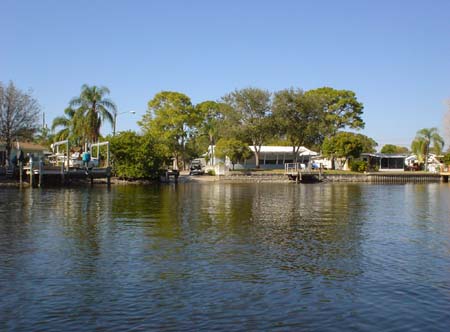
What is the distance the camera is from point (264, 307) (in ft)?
37.1

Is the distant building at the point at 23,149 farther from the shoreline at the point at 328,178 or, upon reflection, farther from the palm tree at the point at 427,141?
the palm tree at the point at 427,141

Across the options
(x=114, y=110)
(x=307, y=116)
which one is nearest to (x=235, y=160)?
(x=307, y=116)

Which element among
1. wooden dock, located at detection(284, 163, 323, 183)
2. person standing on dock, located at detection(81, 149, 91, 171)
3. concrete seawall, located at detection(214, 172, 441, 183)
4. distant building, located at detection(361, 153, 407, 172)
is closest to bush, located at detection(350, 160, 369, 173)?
concrete seawall, located at detection(214, 172, 441, 183)

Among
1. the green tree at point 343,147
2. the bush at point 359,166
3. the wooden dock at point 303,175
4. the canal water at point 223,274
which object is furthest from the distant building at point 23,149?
the bush at point 359,166

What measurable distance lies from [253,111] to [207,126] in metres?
18.4

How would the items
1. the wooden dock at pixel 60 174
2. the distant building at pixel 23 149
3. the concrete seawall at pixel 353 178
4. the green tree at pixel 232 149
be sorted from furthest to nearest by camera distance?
the green tree at pixel 232 149
the concrete seawall at pixel 353 178
the distant building at pixel 23 149
the wooden dock at pixel 60 174

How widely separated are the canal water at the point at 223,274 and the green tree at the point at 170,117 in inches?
2492

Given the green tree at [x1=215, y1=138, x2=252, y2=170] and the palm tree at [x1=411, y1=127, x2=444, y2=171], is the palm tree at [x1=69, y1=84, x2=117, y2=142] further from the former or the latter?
the palm tree at [x1=411, y1=127, x2=444, y2=171]

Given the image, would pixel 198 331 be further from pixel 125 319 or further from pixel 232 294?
pixel 232 294

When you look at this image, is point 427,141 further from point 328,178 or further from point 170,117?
point 170,117

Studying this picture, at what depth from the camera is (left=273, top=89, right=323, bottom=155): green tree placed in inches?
3231

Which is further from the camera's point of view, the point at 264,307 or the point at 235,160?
the point at 235,160

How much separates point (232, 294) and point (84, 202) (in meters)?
25.8

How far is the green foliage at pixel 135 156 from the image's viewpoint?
62.6 metres
